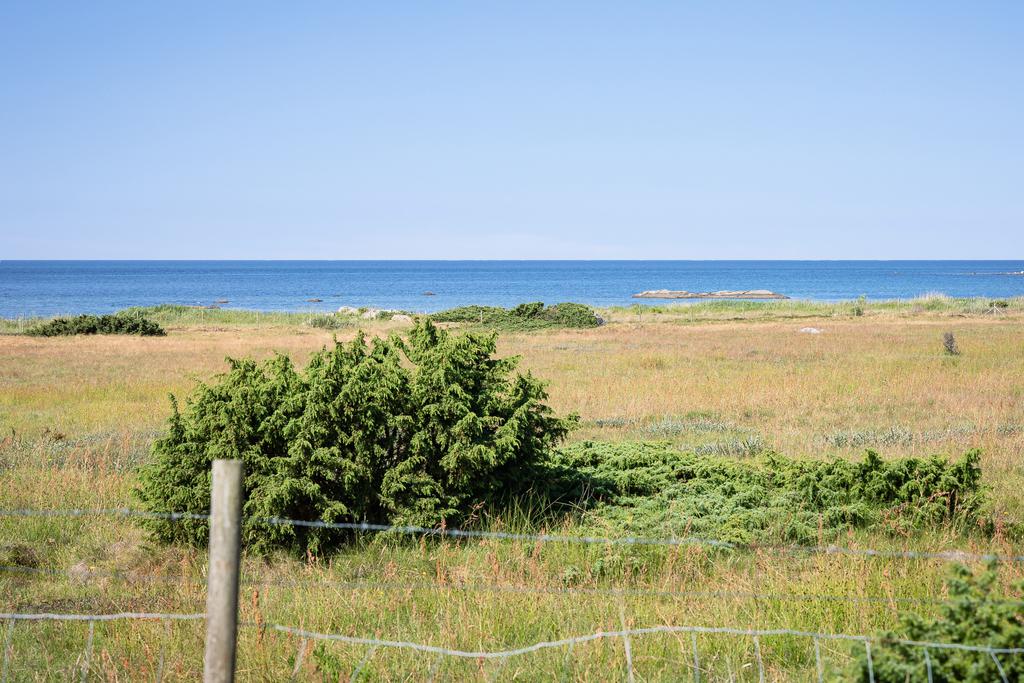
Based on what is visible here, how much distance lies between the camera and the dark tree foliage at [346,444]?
7.35m

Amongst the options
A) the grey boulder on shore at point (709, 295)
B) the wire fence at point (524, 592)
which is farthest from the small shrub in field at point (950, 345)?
the grey boulder on shore at point (709, 295)

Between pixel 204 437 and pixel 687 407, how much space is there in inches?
457

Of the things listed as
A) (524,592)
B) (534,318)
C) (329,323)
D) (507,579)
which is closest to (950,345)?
(507,579)

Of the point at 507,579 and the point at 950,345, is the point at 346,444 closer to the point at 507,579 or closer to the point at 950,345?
the point at 507,579

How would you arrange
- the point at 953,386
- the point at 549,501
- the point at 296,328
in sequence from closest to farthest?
1. the point at 549,501
2. the point at 953,386
3. the point at 296,328

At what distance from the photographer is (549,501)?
27.5ft

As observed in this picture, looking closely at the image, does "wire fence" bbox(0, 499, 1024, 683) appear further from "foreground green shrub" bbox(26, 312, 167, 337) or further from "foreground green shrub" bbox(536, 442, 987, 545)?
"foreground green shrub" bbox(26, 312, 167, 337)

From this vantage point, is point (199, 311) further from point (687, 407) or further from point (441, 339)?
point (441, 339)

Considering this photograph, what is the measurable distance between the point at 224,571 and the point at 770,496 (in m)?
6.54

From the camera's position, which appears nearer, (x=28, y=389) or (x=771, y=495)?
(x=771, y=495)

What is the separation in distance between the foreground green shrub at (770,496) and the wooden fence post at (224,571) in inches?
187

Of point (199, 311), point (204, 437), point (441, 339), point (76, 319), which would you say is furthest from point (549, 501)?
point (199, 311)

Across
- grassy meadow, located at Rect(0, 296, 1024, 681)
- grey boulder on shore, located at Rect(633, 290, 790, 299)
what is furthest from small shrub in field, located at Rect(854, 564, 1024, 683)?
grey boulder on shore, located at Rect(633, 290, 790, 299)

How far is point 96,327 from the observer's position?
4212 cm
